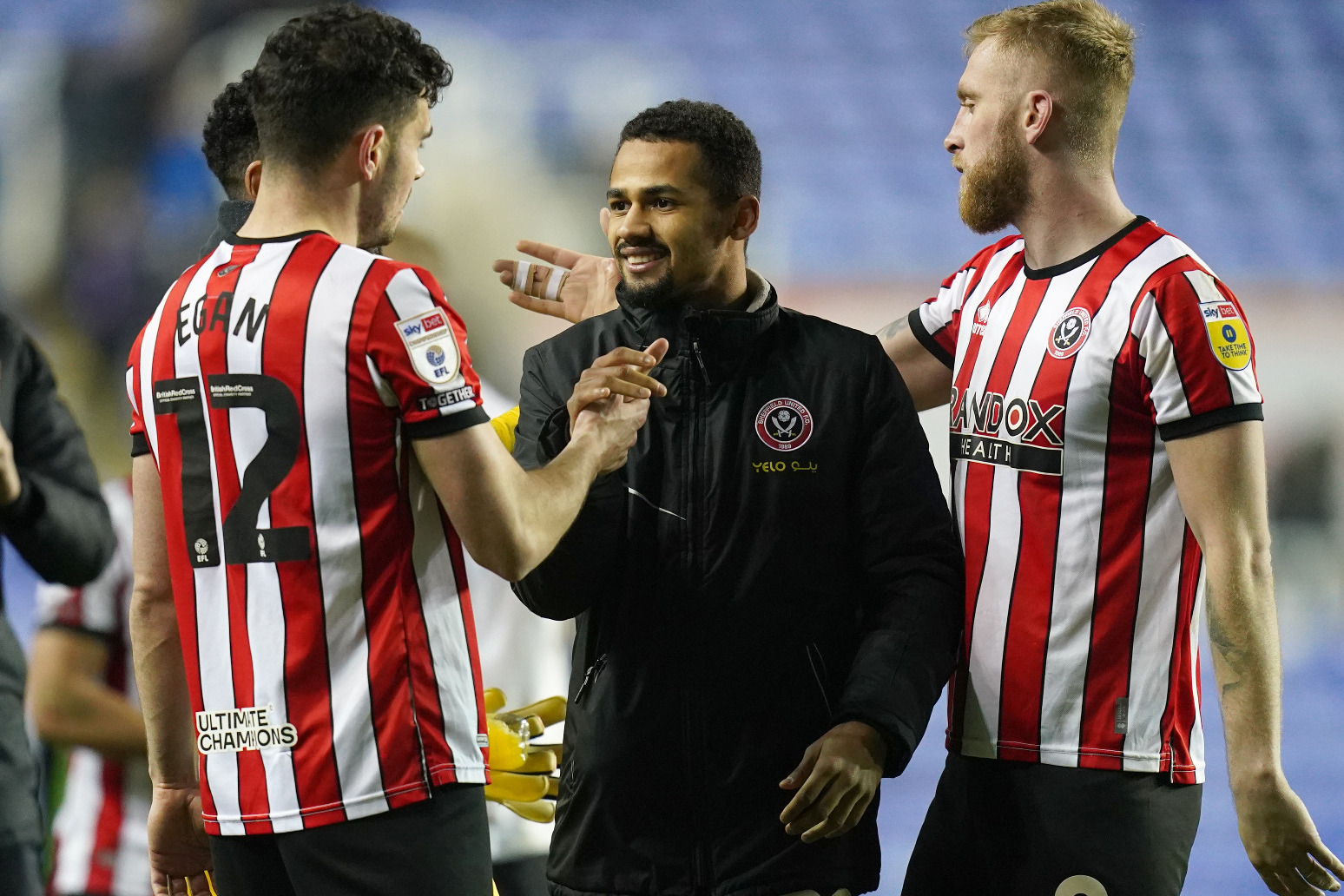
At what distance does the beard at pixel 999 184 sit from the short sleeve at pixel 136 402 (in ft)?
4.46

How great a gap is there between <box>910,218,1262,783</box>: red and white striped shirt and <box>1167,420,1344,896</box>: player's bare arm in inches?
2.4

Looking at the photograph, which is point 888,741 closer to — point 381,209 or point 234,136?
point 381,209

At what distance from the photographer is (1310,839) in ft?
6.35

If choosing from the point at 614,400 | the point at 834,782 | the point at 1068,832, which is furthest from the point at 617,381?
the point at 1068,832

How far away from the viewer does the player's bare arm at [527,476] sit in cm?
167

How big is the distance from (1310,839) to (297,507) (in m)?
1.48

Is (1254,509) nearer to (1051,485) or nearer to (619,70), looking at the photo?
(1051,485)

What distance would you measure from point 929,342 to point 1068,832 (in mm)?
910

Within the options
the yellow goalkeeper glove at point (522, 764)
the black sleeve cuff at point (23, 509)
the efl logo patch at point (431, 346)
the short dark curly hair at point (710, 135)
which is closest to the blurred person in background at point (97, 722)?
the black sleeve cuff at point (23, 509)

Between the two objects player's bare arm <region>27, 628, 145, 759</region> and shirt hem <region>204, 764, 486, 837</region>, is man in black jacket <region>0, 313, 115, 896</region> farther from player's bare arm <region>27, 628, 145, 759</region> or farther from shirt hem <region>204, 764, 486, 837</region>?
shirt hem <region>204, 764, 486, 837</region>

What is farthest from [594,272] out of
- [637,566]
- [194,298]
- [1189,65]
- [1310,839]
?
[1189,65]

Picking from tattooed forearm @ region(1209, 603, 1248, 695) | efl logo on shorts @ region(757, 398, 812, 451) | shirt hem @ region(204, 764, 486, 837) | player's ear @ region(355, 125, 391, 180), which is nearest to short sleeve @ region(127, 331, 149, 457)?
player's ear @ region(355, 125, 391, 180)

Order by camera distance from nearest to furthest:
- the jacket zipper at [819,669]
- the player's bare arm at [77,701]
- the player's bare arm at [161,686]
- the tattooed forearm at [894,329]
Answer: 1. the player's bare arm at [161,686]
2. the jacket zipper at [819,669]
3. the tattooed forearm at [894,329]
4. the player's bare arm at [77,701]

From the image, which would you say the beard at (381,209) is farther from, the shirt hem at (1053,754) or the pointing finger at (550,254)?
the shirt hem at (1053,754)
